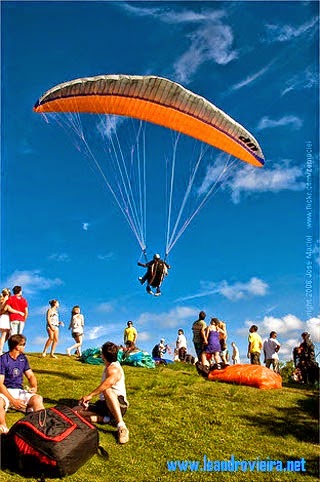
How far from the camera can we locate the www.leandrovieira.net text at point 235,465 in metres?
6.39

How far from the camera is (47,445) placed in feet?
17.9

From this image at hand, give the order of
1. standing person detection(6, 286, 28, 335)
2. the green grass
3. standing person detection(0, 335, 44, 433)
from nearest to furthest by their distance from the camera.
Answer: the green grass → standing person detection(0, 335, 44, 433) → standing person detection(6, 286, 28, 335)

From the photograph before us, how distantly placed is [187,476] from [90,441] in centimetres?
141

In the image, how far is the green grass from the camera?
20.4ft

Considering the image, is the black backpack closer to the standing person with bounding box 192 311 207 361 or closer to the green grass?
the green grass

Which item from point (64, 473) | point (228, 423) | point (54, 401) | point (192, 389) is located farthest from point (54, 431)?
point (192, 389)

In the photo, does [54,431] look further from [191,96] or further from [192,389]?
[191,96]

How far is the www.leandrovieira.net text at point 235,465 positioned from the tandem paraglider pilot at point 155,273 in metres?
5.91

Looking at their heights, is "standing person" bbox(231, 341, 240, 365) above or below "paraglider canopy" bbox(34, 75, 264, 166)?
below

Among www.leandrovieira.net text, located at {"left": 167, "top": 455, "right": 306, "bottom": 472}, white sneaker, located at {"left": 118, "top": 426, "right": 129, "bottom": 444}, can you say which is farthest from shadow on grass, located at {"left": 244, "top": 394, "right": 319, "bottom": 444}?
white sneaker, located at {"left": 118, "top": 426, "right": 129, "bottom": 444}

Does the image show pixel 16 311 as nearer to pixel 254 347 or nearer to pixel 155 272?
pixel 155 272

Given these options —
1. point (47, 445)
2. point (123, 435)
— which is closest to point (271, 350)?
point (123, 435)

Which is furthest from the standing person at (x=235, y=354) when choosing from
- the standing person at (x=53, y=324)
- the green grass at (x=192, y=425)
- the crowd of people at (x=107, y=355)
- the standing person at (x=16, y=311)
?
the standing person at (x=16, y=311)

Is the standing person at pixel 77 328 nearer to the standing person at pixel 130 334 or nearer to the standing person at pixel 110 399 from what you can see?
the standing person at pixel 130 334
